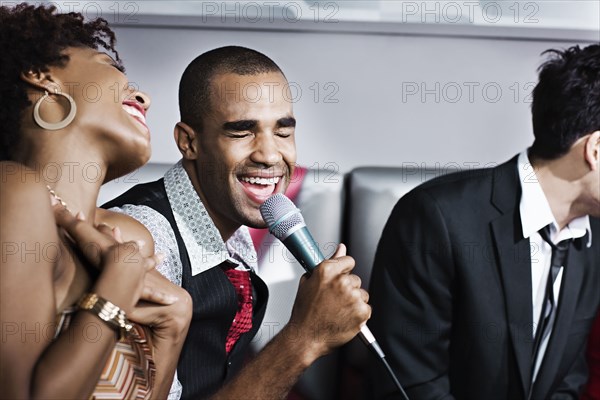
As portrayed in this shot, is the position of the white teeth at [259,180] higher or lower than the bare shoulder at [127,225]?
higher

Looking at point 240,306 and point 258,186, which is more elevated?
point 258,186

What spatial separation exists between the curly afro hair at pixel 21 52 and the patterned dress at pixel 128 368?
21 centimetres

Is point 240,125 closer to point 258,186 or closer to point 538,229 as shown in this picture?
point 258,186

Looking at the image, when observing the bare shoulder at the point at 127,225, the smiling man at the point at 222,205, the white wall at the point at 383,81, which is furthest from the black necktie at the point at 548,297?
the bare shoulder at the point at 127,225

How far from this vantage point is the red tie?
1.36 m

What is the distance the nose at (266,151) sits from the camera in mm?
1330

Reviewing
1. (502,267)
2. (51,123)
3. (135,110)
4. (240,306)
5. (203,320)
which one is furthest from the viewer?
(502,267)

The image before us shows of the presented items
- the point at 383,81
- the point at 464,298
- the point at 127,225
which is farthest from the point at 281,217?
the point at 383,81

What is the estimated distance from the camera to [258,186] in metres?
1.33

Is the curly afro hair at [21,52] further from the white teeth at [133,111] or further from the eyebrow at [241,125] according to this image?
the eyebrow at [241,125]

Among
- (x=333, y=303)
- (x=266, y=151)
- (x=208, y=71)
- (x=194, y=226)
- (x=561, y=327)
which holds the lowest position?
(x=561, y=327)

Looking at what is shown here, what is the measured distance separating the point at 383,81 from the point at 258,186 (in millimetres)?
749

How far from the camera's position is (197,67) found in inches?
54.8

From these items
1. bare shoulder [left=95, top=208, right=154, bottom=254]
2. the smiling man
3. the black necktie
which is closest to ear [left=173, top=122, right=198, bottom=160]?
the smiling man
